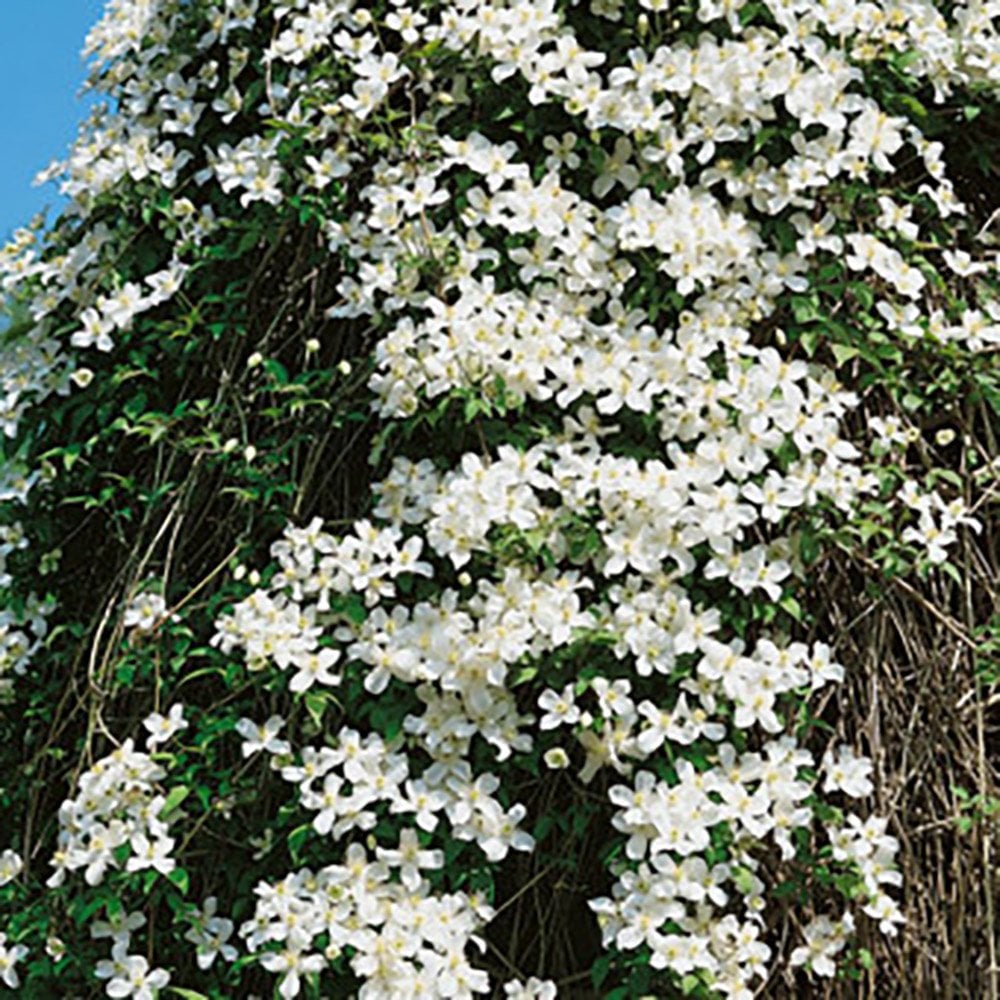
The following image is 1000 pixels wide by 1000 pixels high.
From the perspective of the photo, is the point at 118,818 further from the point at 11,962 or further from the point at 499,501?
the point at 499,501

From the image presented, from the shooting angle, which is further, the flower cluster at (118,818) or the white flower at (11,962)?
the white flower at (11,962)

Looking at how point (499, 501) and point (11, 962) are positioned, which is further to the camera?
point (11, 962)

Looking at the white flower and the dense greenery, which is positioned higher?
the dense greenery

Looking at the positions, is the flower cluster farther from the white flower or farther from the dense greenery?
the white flower

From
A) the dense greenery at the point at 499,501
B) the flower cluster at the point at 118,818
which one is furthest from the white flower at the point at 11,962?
the flower cluster at the point at 118,818

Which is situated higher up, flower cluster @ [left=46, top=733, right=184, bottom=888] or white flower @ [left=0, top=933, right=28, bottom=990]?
flower cluster @ [left=46, top=733, right=184, bottom=888]

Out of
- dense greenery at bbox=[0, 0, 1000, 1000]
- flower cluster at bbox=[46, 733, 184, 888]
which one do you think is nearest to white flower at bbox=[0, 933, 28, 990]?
dense greenery at bbox=[0, 0, 1000, 1000]

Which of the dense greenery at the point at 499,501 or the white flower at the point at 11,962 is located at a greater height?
the dense greenery at the point at 499,501

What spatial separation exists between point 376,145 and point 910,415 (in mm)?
755

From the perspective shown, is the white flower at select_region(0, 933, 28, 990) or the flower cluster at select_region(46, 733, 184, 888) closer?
the flower cluster at select_region(46, 733, 184, 888)

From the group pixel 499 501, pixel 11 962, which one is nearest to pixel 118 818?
pixel 11 962

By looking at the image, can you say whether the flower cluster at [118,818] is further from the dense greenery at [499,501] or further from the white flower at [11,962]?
the white flower at [11,962]

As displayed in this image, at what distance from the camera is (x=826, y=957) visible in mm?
2072

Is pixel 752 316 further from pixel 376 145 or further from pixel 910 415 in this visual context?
pixel 376 145
